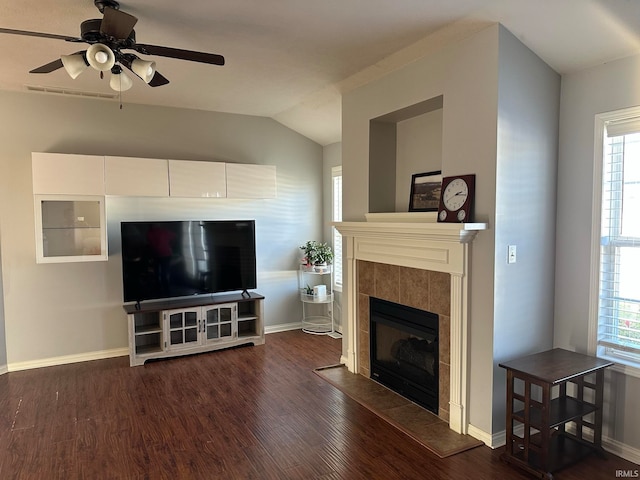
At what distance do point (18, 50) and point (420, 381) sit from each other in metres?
3.98

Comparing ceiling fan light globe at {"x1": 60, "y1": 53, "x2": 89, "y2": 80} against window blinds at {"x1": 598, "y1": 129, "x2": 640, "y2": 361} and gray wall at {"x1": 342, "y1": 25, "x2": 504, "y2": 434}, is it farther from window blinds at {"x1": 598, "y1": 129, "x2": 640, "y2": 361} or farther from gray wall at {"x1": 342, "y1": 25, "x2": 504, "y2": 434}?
window blinds at {"x1": 598, "y1": 129, "x2": 640, "y2": 361}

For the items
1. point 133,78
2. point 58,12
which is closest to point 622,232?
point 58,12

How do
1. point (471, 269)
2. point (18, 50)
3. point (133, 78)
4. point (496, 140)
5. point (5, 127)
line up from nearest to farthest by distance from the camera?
point (496, 140), point (471, 269), point (18, 50), point (133, 78), point (5, 127)

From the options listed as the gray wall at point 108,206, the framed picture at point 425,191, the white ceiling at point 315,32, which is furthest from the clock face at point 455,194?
the gray wall at point 108,206

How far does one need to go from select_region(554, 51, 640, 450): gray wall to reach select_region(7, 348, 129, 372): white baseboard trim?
14.1 ft

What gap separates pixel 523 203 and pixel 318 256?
9.56ft

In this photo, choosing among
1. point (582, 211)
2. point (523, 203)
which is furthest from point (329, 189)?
point (582, 211)

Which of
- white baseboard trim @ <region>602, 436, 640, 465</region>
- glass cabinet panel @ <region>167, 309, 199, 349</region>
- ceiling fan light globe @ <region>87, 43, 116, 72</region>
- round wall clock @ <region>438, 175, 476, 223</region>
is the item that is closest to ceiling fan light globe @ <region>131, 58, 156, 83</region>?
ceiling fan light globe @ <region>87, 43, 116, 72</region>

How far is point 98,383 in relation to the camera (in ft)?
13.4

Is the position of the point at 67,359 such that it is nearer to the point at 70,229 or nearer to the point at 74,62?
the point at 70,229

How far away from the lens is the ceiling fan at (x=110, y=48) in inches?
85.7

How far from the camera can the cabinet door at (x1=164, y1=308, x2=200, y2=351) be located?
4664 millimetres

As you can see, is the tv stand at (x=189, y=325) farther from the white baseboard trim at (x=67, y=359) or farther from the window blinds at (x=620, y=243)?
the window blinds at (x=620, y=243)

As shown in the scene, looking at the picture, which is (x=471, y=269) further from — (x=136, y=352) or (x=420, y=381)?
(x=136, y=352)
